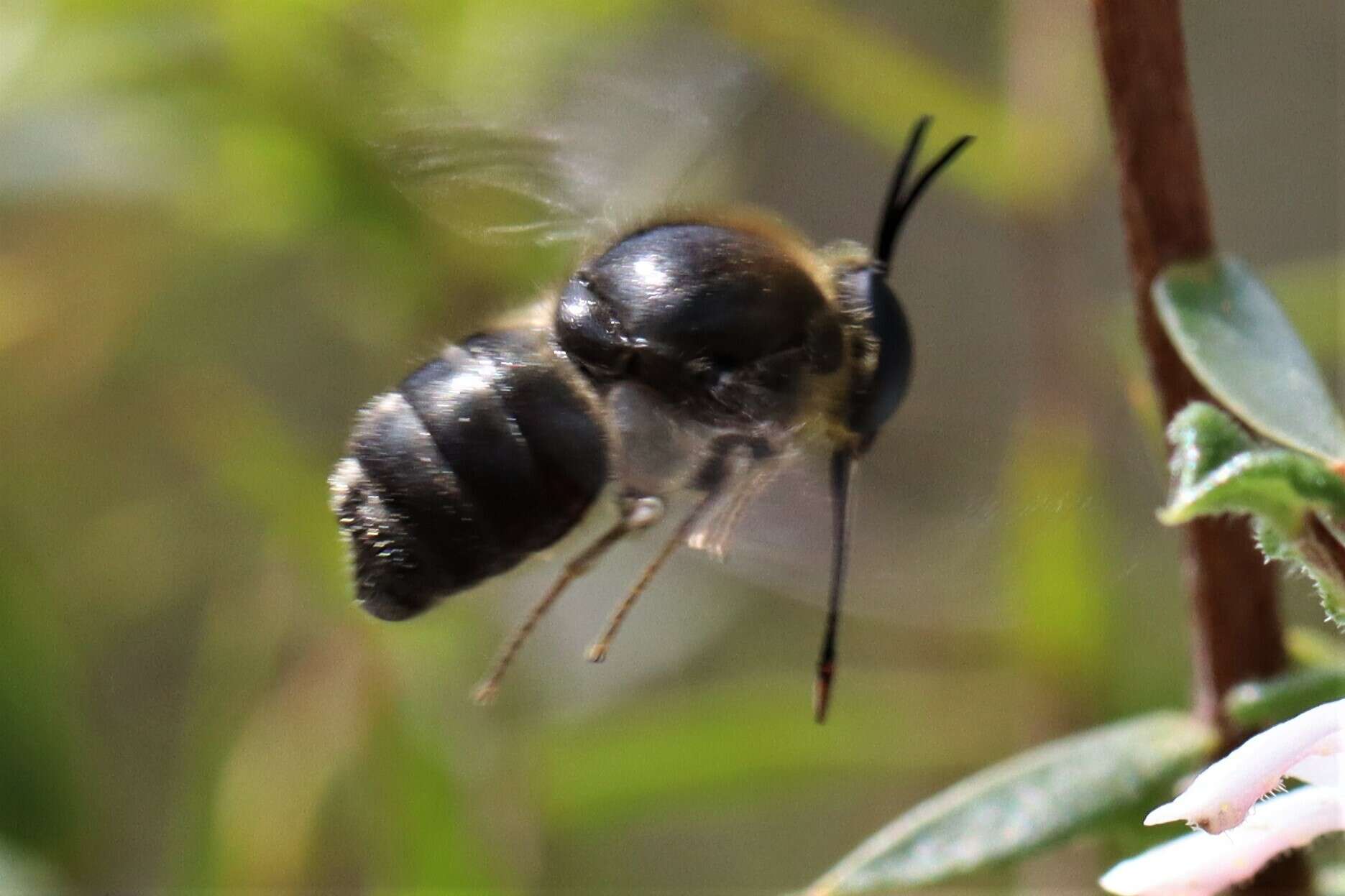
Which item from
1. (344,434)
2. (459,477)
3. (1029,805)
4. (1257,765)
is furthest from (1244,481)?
(344,434)

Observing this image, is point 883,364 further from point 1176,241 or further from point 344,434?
point 344,434

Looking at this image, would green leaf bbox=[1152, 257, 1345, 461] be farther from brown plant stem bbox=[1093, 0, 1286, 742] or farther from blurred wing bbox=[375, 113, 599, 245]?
blurred wing bbox=[375, 113, 599, 245]

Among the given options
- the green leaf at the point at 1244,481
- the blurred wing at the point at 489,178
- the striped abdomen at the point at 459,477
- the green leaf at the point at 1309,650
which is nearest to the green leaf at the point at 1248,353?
the green leaf at the point at 1244,481

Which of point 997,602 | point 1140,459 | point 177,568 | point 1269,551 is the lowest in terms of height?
point 177,568

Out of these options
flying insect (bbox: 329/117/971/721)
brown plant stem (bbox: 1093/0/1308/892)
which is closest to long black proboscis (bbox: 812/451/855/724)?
flying insect (bbox: 329/117/971/721)

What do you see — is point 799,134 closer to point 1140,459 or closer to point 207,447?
point 207,447

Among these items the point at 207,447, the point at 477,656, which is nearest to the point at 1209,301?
the point at 477,656
